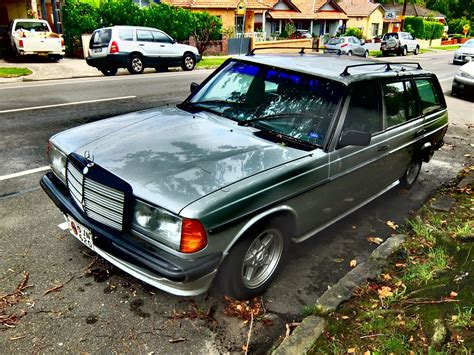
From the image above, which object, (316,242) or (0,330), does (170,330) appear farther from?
(316,242)

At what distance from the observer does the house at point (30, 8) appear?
22578mm

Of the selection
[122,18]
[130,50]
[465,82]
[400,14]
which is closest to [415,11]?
[400,14]

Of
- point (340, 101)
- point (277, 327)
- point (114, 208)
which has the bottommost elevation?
→ point (277, 327)

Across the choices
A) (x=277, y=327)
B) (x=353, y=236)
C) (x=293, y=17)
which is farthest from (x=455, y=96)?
(x=293, y=17)

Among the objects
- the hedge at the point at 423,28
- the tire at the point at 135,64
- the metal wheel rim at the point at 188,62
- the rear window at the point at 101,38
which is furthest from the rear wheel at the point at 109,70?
the hedge at the point at 423,28

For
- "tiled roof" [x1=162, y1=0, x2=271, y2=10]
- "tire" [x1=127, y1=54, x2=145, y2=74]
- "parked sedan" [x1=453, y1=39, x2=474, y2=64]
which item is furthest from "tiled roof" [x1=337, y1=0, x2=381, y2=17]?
"tire" [x1=127, y1=54, x2=145, y2=74]

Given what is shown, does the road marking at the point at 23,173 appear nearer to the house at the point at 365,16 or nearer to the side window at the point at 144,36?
the side window at the point at 144,36

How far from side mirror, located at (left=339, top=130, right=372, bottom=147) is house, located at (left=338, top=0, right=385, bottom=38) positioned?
6477 centimetres

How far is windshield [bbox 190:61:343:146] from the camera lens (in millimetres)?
3646

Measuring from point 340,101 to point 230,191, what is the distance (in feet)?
5.14

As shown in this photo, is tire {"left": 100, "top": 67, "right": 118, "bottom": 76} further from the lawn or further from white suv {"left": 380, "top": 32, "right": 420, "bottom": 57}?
white suv {"left": 380, "top": 32, "right": 420, "bottom": 57}

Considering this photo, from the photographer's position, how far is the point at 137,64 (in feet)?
55.3

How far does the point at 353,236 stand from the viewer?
14.9ft

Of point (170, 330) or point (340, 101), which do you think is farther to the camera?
point (340, 101)
